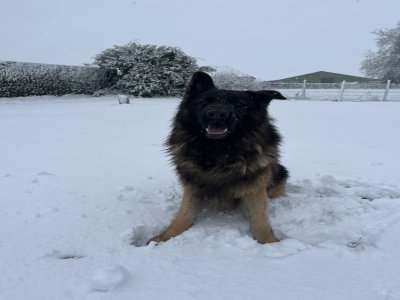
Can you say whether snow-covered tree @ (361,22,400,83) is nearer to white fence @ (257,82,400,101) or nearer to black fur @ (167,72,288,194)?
white fence @ (257,82,400,101)

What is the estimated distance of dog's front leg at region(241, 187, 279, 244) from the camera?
262 centimetres

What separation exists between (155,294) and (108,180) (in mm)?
2270

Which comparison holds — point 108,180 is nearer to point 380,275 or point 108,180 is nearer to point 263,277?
point 263,277

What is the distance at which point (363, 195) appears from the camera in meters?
3.64

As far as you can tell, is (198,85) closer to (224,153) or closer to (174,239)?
(224,153)

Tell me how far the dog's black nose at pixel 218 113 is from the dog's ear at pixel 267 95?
40 cm

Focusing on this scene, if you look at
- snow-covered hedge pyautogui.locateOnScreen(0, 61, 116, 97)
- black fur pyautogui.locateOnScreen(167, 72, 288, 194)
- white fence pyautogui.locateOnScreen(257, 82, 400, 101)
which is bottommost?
white fence pyautogui.locateOnScreen(257, 82, 400, 101)

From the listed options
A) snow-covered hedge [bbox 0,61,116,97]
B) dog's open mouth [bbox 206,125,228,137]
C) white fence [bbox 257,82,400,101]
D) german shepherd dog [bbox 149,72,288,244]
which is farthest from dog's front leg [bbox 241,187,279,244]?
white fence [bbox 257,82,400,101]

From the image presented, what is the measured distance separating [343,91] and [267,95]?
20.7m

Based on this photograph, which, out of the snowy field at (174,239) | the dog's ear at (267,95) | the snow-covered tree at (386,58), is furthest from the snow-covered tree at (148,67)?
the snow-covered tree at (386,58)

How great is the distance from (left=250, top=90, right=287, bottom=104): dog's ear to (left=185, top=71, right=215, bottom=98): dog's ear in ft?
1.28

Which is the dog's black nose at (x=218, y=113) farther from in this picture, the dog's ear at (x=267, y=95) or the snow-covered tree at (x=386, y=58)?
the snow-covered tree at (x=386, y=58)

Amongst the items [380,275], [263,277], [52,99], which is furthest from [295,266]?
[52,99]

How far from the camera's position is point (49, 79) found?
1762cm
